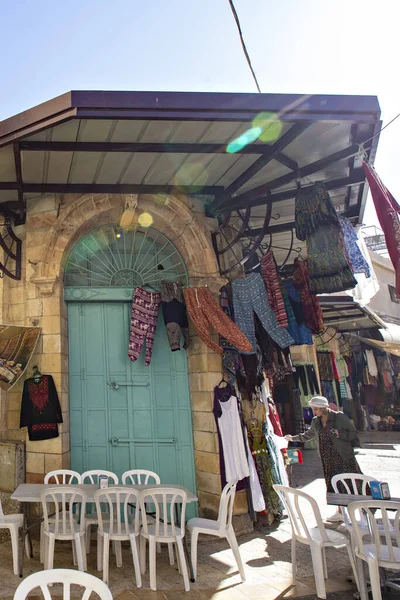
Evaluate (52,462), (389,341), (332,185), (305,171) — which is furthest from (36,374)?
(389,341)

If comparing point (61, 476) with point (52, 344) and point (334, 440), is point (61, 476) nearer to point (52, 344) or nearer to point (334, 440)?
point (52, 344)

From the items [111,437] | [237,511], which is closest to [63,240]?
[111,437]

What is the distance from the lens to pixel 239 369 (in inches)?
223

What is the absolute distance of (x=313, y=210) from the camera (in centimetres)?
471

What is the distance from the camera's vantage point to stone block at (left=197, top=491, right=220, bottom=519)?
5186 mm

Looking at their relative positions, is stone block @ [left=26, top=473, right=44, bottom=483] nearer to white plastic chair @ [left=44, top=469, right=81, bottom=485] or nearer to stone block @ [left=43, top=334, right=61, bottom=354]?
white plastic chair @ [left=44, top=469, right=81, bottom=485]

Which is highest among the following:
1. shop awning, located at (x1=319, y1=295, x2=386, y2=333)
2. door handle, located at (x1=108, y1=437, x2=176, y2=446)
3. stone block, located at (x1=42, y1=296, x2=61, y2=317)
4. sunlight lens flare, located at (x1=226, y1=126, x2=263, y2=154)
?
sunlight lens flare, located at (x1=226, y1=126, x2=263, y2=154)

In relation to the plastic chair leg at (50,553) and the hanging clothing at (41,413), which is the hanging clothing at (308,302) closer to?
the hanging clothing at (41,413)

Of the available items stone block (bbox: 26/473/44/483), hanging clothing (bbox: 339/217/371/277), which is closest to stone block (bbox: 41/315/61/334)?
stone block (bbox: 26/473/44/483)

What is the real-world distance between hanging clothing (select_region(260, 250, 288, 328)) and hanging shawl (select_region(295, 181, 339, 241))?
98cm

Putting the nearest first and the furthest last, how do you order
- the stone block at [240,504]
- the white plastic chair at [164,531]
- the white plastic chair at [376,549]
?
the white plastic chair at [376,549] → the white plastic chair at [164,531] → the stone block at [240,504]

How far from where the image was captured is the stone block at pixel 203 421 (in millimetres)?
5396

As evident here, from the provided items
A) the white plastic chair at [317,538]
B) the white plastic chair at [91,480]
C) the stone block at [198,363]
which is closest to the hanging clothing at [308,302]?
the stone block at [198,363]

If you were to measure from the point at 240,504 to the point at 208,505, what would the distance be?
422 millimetres
